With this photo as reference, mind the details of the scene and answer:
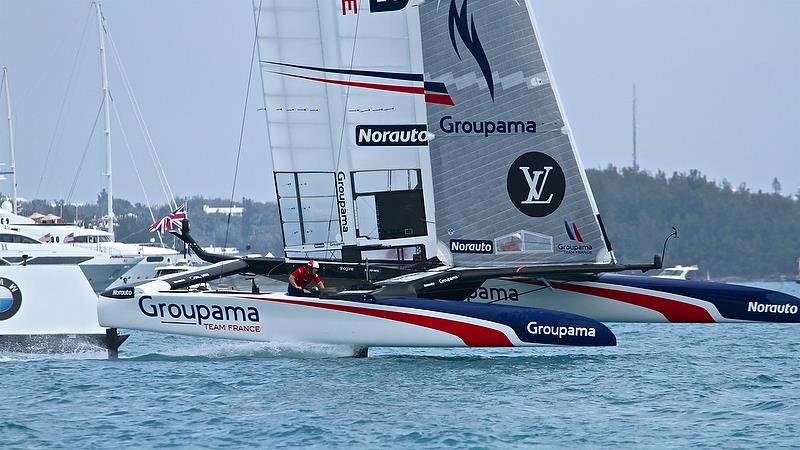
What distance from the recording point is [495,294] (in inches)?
536

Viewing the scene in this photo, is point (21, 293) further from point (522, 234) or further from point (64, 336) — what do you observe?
point (522, 234)

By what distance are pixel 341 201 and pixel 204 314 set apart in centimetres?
257

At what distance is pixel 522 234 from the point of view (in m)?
12.9

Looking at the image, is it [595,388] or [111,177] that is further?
[111,177]

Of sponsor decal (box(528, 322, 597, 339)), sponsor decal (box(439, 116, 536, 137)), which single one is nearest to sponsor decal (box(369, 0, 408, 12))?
sponsor decal (box(439, 116, 536, 137))

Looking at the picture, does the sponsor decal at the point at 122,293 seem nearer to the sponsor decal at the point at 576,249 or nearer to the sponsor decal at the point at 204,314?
the sponsor decal at the point at 204,314

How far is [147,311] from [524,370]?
3625mm

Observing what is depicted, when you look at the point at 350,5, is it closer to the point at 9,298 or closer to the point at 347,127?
the point at 347,127

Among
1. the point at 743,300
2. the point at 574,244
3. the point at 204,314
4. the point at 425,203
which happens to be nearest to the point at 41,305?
the point at 204,314

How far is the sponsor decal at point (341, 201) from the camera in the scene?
14.0 m

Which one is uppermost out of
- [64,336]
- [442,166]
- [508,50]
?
[508,50]

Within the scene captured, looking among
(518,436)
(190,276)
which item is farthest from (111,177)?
(518,436)

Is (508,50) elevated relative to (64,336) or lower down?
elevated

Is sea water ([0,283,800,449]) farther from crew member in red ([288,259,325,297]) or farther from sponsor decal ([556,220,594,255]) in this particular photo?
sponsor decal ([556,220,594,255])
